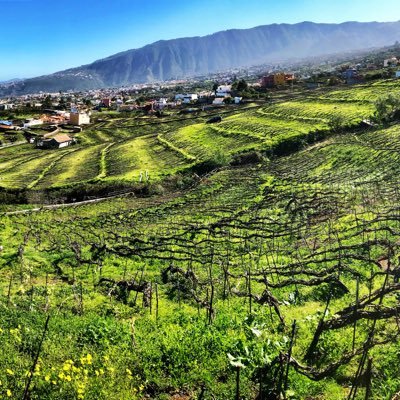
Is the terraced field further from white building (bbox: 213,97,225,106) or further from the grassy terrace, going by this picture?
white building (bbox: 213,97,225,106)

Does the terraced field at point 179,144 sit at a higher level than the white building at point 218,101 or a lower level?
lower

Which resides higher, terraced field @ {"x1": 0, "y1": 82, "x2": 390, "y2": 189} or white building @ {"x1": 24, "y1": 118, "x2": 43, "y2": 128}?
white building @ {"x1": 24, "y1": 118, "x2": 43, "y2": 128}

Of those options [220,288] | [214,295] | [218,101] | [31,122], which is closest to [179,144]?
[218,101]

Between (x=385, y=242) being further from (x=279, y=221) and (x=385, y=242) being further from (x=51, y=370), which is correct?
(x=51, y=370)

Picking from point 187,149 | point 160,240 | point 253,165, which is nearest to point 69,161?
point 187,149

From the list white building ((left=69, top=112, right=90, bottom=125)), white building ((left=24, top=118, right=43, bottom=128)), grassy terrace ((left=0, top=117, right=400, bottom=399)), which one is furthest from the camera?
white building ((left=24, top=118, right=43, bottom=128))

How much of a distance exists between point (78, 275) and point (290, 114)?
264 ft

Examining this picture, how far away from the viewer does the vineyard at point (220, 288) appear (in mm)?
9977

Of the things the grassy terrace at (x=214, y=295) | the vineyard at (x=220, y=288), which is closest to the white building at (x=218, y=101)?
the vineyard at (x=220, y=288)

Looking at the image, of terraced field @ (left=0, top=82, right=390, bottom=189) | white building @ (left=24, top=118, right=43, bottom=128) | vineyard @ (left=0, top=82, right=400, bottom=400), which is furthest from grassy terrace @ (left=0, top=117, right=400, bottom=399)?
white building @ (left=24, top=118, right=43, bottom=128)

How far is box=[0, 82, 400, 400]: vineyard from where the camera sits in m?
9.98

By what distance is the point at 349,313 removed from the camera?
41.9ft

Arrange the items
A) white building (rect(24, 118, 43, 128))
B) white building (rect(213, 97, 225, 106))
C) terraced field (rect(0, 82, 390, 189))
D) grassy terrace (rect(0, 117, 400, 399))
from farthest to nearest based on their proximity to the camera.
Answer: white building (rect(213, 97, 225, 106))
white building (rect(24, 118, 43, 128))
terraced field (rect(0, 82, 390, 189))
grassy terrace (rect(0, 117, 400, 399))

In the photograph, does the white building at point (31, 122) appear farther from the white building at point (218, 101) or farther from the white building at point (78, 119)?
the white building at point (218, 101)
